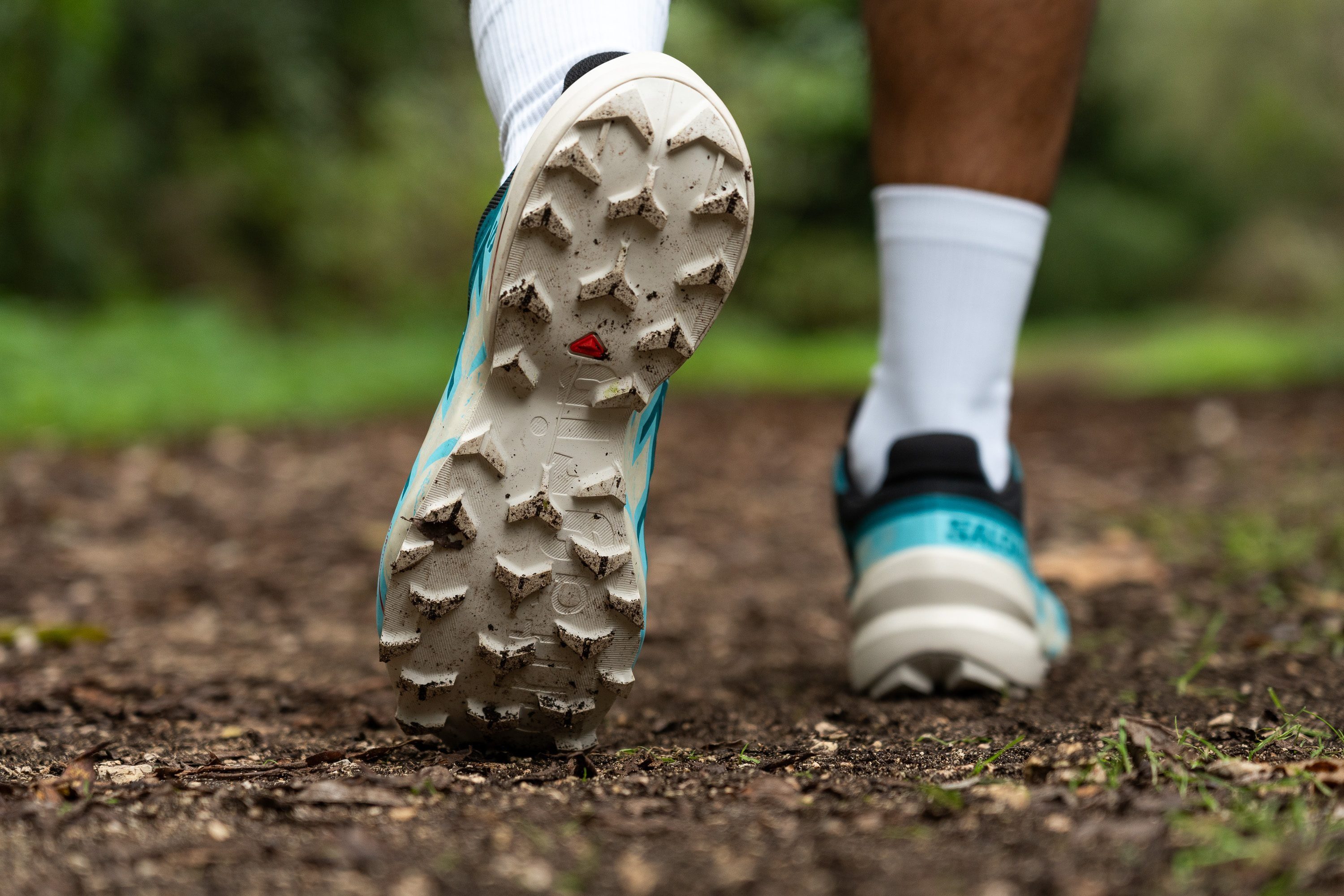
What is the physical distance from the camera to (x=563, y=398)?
968 mm

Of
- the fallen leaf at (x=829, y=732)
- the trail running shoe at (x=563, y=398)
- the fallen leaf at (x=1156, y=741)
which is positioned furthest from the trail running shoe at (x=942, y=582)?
the trail running shoe at (x=563, y=398)

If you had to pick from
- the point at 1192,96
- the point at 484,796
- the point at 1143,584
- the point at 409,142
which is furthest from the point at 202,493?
the point at 1192,96

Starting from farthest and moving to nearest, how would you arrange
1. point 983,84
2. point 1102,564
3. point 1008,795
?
1. point 1102,564
2. point 983,84
3. point 1008,795

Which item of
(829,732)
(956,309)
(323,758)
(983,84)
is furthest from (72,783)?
(983,84)

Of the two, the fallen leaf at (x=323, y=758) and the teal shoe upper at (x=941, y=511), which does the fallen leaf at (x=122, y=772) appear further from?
the teal shoe upper at (x=941, y=511)

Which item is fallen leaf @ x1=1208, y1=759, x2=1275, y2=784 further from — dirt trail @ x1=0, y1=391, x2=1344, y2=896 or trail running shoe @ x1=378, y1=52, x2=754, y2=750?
trail running shoe @ x1=378, y1=52, x2=754, y2=750

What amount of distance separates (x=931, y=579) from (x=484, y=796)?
596 mm

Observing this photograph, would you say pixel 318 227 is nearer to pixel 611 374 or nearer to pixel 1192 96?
pixel 611 374

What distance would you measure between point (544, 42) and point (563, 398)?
1.06 feet

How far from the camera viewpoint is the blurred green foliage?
19.8 ft

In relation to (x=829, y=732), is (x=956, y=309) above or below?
above

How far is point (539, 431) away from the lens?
0.96m

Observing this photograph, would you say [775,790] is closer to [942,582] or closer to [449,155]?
[942,582]

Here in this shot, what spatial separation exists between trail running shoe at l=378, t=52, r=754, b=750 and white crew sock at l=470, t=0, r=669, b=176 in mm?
56
